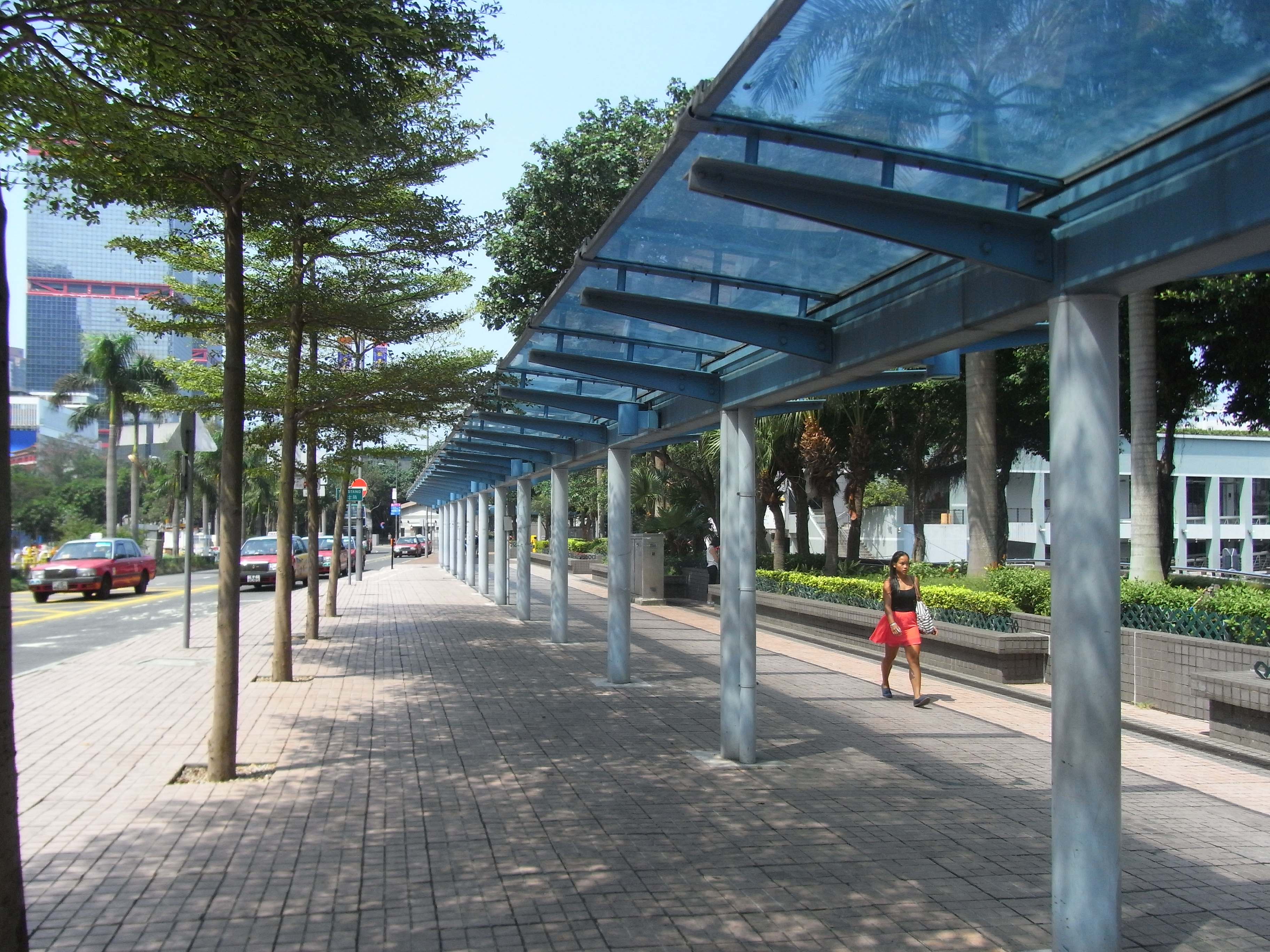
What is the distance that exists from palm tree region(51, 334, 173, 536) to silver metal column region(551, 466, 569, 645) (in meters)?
38.8

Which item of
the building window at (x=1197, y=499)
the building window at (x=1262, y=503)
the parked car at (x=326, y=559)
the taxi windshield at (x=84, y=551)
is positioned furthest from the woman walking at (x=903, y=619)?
the building window at (x=1262, y=503)

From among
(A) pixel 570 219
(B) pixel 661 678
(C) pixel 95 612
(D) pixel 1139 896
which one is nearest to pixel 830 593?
(B) pixel 661 678

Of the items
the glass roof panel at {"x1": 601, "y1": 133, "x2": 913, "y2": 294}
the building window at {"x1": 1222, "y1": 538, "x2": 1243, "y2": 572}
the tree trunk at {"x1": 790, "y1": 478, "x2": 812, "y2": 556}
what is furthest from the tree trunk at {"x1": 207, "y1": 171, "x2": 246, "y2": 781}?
the building window at {"x1": 1222, "y1": 538, "x2": 1243, "y2": 572}

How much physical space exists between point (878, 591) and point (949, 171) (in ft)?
37.3

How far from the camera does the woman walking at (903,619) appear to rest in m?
10.5

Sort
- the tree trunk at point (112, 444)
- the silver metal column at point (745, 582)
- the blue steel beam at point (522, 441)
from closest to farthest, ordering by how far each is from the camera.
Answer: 1. the silver metal column at point (745, 582)
2. the blue steel beam at point (522, 441)
3. the tree trunk at point (112, 444)

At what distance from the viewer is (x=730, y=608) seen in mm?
8312

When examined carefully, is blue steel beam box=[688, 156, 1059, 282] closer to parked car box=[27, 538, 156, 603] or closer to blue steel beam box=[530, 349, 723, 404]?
blue steel beam box=[530, 349, 723, 404]

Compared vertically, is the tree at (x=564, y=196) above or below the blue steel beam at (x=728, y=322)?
above

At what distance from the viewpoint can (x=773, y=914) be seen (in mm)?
4848

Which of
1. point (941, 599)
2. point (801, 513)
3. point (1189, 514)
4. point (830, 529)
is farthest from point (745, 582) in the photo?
point (1189, 514)

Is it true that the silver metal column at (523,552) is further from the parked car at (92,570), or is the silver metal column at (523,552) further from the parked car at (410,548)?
the parked car at (410,548)

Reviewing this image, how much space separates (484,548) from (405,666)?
13.7m

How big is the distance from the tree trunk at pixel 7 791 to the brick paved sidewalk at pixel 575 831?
101cm
